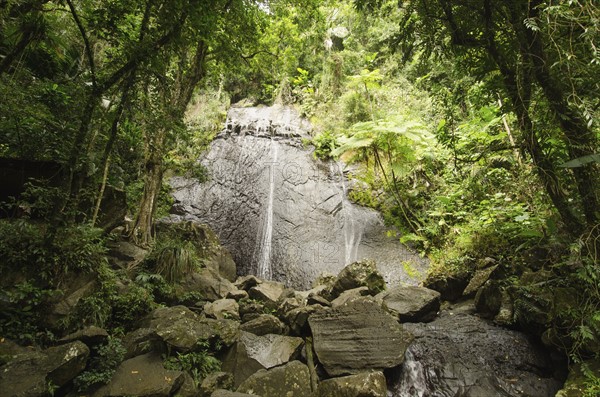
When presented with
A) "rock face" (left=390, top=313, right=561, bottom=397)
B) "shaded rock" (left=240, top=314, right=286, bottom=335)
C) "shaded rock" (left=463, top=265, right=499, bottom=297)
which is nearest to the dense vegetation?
"shaded rock" (left=463, top=265, right=499, bottom=297)

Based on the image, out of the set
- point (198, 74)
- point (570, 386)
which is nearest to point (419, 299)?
point (570, 386)

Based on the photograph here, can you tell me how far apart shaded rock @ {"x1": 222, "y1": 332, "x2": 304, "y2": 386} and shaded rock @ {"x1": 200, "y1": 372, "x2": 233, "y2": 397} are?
23cm

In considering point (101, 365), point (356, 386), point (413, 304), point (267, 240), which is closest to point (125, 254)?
point (101, 365)

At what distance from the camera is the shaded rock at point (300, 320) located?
5.64 m

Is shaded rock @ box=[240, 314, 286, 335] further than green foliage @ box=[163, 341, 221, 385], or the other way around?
shaded rock @ box=[240, 314, 286, 335]

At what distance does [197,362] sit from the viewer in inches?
171

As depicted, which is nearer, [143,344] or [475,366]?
[143,344]

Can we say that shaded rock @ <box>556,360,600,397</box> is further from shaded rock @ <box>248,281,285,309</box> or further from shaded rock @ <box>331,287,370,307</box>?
shaded rock @ <box>248,281,285,309</box>

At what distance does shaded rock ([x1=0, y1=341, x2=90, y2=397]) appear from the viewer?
3.13 m

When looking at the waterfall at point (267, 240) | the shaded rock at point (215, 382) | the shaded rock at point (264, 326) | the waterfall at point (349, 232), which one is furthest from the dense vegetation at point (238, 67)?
the waterfall at point (267, 240)

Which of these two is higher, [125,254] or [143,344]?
[125,254]

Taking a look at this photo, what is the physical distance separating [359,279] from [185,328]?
4.12m

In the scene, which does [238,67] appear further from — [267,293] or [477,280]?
[477,280]

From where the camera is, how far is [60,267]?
4.42 metres
